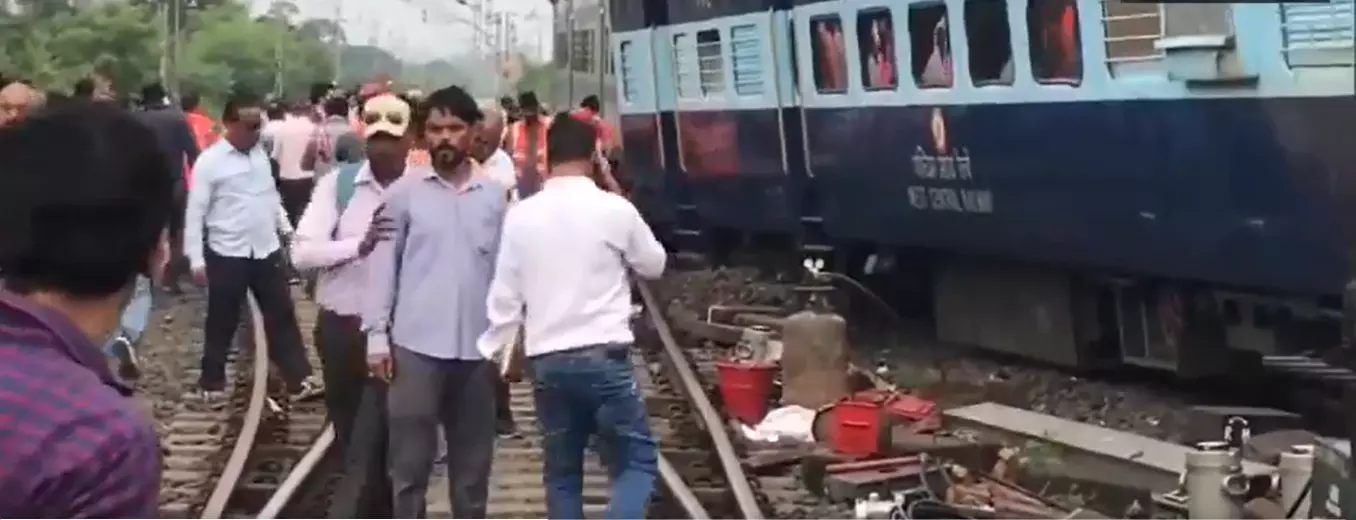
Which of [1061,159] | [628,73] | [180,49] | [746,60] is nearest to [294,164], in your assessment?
[746,60]

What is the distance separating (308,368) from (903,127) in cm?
414

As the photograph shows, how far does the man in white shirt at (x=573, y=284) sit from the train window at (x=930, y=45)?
266 inches

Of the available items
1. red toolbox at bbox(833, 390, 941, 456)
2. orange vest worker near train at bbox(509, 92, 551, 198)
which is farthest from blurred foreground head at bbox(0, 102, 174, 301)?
orange vest worker near train at bbox(509, 92, 551, 198)

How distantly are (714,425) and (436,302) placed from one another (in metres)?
3.87

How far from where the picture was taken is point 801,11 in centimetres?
1709

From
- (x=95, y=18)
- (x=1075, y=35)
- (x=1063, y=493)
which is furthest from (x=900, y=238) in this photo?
(x=95, y=18)

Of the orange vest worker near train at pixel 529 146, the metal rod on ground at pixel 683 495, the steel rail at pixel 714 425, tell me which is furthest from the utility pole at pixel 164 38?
the metal rod on ground at pixel 683 495

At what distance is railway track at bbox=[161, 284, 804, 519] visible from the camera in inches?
393

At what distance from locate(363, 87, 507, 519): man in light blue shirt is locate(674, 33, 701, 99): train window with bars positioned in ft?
40.0

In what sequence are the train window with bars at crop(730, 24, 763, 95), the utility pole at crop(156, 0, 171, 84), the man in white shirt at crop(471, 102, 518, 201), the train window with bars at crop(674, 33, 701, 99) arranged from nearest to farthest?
the man in white shirt at crop(471, 102, 518, 201) < the train window with bars at crop(730, 24, 763, 95) < the train window with bars at crop(674, 33, 701, 99) < the utility pole at crop(156, 0, 171, 84)

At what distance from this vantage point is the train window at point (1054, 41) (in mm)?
12266

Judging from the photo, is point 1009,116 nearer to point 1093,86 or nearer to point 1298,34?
point 1093,86

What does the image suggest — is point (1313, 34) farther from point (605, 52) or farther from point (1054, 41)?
point (605, 52)

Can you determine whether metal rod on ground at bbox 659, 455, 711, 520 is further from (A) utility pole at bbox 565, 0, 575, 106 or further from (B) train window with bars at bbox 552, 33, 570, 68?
(B) train window with bars at bbox 552, 33, 570, 68
